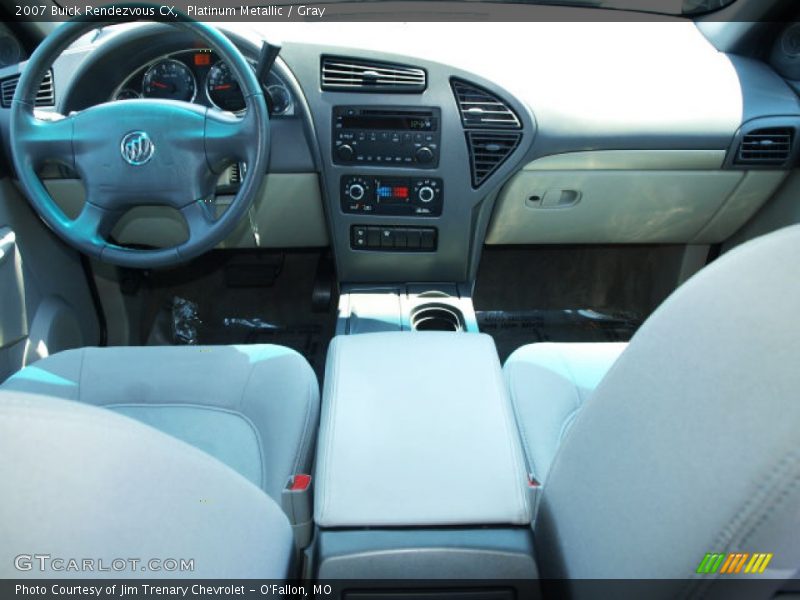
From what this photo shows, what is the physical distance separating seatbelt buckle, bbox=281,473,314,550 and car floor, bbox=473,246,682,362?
157 centimetres

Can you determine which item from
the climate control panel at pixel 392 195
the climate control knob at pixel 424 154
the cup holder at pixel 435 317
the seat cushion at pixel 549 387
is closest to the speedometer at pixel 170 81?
the climate control panel at pixel 392 195

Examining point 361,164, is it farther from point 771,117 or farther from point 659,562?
point 659,562

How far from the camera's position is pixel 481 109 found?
166 centimetres

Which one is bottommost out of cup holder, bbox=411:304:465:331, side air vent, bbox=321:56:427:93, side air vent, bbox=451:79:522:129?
cup holder, bbox=411:304:465:331

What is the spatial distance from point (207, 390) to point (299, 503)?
0.49 meters

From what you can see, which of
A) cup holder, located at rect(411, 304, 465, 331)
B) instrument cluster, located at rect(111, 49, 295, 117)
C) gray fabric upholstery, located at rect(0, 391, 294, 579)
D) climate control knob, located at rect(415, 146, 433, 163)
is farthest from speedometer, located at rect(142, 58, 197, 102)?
gray fabric upholstery, located at rect(0, 391, 294, 579)

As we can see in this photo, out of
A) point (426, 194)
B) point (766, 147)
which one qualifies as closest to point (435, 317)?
point (426, 194)

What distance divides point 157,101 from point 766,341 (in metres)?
1.40

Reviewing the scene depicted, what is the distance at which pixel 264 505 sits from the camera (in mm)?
633

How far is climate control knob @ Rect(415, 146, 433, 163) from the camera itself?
170cm

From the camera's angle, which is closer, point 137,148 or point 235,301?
point 137,148

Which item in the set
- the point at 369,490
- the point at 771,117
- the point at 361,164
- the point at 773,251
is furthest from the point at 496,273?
the point at 773,251

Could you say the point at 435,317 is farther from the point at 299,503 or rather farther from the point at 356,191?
the point at 299,503

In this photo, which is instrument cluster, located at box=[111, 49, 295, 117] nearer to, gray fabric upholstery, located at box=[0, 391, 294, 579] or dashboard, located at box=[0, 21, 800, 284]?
dashboard, located at box=[0, 21, 800, 284]
